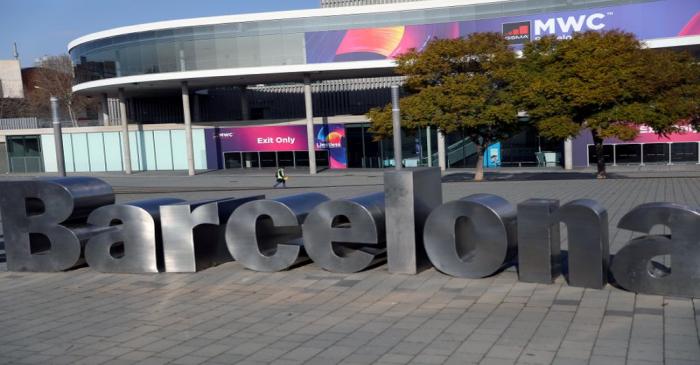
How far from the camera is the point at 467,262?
8844 millimetres

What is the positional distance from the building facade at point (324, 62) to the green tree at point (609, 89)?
30.5 feet

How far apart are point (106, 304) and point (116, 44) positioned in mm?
39118

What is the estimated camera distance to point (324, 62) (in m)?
38.8

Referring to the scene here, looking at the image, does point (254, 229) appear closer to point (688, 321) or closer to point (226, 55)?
point (688, 321)

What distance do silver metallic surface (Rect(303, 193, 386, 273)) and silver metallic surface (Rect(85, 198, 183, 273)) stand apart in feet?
8.47

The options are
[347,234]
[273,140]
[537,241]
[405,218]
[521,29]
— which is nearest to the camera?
[537,241]

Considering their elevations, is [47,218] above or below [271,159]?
above

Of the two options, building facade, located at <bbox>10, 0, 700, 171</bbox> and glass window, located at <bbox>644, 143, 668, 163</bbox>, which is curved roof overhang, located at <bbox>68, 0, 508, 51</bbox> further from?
glass window, located at <bbox>644, 143, 668, 163</bbox>

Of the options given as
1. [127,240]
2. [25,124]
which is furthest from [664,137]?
[25,124]

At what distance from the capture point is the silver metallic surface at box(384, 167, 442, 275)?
9.14 meters

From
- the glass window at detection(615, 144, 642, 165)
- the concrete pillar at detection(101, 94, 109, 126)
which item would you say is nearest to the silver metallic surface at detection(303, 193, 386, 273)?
the glass window at detection(615, 144, 642, 165)

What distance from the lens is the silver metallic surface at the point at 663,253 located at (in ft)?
24.0

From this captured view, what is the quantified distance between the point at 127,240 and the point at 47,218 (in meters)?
1.46

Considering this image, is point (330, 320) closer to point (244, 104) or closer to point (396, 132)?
point (396, 132)
